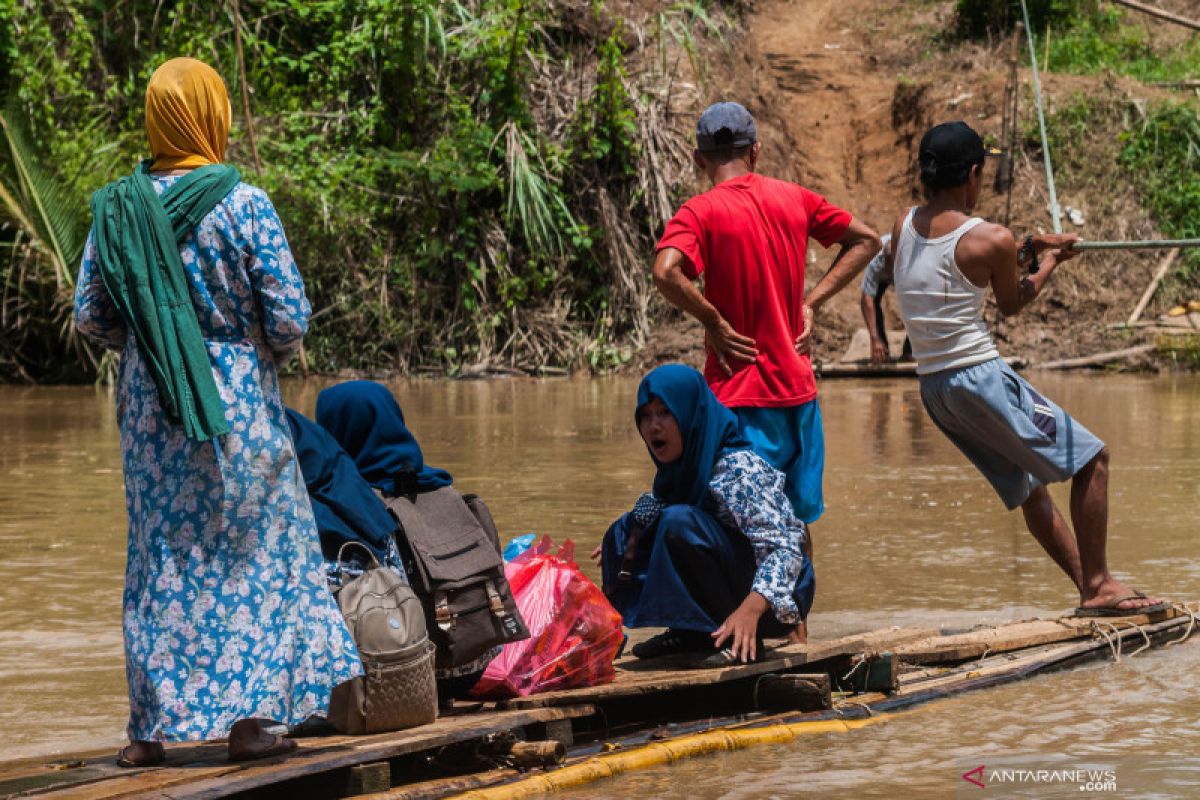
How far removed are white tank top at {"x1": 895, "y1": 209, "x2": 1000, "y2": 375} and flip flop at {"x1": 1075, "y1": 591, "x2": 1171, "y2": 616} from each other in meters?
0.92

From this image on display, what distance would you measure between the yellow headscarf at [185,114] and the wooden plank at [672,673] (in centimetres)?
152

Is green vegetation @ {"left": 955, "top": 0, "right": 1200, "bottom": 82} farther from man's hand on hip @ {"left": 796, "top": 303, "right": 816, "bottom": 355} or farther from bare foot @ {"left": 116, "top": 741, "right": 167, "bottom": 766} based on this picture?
bare foot @ {"left": 116, "top": 741, "right": 167, "bottom": 766}

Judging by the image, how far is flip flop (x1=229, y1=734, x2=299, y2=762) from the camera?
3.60 metres

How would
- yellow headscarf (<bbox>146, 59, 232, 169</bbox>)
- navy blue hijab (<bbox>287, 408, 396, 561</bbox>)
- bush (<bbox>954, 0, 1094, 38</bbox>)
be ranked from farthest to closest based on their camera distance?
bush (<bbox>954, 0, 1094, 38</bbox>) < navy blue hijab (<bbox>287, 408, 396, 561</bbox>) < yellow headscarf (<bbox>146, 59, 232, 169</bbox>)

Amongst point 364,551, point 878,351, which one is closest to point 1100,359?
point 878,351

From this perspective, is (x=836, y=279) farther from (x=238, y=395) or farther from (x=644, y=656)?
(x=238, y=395)

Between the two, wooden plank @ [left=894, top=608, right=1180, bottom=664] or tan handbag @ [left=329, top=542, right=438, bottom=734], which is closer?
tan handbag @ [left=329, top=542, right=438, bottom=734]

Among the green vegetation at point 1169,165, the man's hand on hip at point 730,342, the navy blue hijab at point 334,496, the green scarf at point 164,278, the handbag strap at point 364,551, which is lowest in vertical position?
the handbag strap at point 364,551

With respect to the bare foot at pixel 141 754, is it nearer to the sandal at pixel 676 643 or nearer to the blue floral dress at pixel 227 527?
the blue floral dress at pixel 227 527

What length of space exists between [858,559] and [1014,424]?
6.54 ft

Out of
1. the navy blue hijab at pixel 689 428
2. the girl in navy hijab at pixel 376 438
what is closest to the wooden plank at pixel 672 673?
the girl in navy hijab at pixel 376 438

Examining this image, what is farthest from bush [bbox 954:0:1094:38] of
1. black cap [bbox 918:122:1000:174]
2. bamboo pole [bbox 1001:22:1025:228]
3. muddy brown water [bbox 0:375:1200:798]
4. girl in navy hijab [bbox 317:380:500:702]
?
girl in navy hijab [bbox 317:380:500:702]

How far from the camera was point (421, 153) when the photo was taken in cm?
1864

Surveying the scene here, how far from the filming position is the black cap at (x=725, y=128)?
17.6ft
